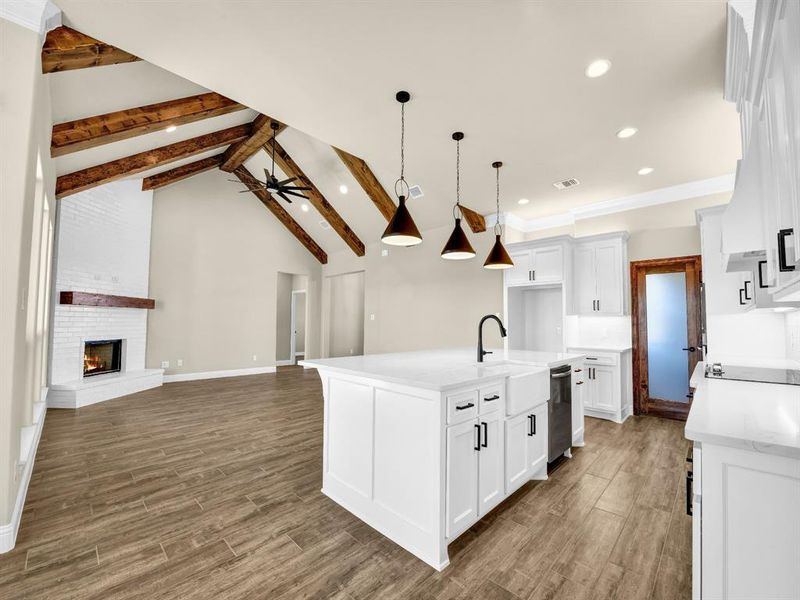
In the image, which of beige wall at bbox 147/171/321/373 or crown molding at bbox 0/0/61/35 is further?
beige wall at bbox 147/171/321/373

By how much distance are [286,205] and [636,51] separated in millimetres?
7372

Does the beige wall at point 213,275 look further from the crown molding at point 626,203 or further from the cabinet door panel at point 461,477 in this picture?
the cabinet door panel at point 461,477

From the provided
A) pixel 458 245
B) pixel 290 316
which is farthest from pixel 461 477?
pixel 290 316

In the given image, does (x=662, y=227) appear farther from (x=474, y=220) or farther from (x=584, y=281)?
(x=474, y=220)

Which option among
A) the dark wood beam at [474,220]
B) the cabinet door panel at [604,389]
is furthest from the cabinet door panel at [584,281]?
the dark wood beam at [474,220]

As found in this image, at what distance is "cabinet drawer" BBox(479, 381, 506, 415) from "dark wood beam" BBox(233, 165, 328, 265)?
6713 millimetres

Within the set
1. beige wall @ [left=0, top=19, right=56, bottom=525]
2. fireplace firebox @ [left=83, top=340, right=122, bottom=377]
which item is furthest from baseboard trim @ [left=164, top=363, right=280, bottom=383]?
beige wall @ [left=0, top=19, right=56, bottom=525]

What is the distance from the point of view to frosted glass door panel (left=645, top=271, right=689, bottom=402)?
182 inches

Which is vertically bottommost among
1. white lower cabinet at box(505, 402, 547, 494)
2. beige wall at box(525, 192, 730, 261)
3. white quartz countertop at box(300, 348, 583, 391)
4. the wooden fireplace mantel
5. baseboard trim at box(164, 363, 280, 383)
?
baseboard trim at box(164, 363, 280, 383)

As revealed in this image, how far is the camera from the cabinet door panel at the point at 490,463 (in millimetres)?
2145

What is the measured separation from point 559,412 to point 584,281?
2724 millimetres

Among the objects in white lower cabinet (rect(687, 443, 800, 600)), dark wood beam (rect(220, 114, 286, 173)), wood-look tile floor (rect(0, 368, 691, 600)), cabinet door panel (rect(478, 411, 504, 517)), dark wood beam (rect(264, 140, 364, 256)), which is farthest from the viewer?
dark wood beam (rect(264, 140, 364, 256))

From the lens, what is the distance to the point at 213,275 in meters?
7.52

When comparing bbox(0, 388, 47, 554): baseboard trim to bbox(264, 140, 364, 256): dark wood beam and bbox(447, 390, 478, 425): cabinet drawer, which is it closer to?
bbox(447, 390, 478, 425): cabinet drawer
